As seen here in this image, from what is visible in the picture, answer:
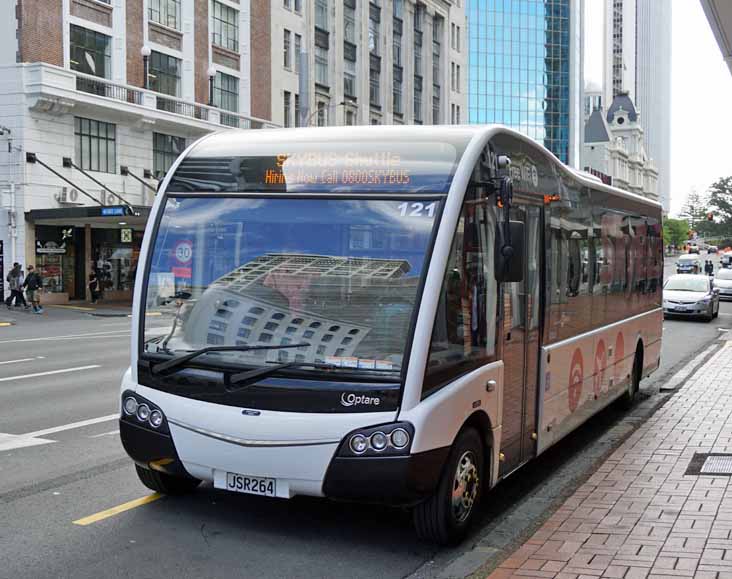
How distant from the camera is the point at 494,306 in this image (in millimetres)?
6480

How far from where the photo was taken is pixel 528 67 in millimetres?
117000

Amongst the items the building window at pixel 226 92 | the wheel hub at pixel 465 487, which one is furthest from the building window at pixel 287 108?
the wheel hub at pixel 465 487

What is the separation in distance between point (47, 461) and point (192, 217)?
3.07m

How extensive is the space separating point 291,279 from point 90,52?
33.2 metres

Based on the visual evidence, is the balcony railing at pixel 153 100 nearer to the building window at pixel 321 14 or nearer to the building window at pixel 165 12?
the building window at pixel 165 12

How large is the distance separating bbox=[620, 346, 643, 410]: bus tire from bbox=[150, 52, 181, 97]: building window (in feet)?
104

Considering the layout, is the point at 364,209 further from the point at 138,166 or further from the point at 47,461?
the point at 138,166

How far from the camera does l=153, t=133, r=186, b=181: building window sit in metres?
40.0

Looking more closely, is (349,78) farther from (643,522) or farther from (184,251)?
(643,522)

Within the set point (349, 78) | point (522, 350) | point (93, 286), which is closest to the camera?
point (522, 350)

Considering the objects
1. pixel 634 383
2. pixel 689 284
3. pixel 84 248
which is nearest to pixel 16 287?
pixel 84 248

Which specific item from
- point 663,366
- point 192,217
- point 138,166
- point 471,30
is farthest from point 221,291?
point 471,30

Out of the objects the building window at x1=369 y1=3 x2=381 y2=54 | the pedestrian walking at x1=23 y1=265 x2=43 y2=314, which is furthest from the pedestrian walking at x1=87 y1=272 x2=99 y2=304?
the building window at x1=369 y1=3 x2=381 y2=54

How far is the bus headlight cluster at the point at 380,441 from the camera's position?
549 cm
